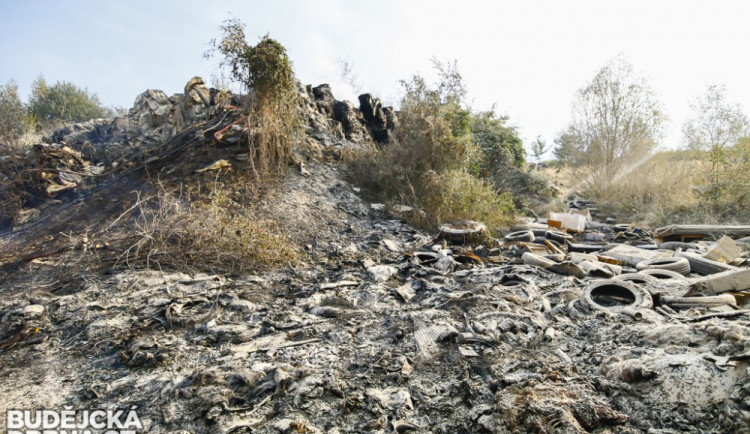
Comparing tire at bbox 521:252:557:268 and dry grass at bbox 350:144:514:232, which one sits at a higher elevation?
dry grass at bbox 350:144:514:232

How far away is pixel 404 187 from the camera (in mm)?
7629

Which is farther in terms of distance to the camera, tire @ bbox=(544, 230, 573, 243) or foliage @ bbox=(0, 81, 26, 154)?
foliage @ bbox=(0, 81, 26, 154)

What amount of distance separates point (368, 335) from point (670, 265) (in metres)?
3.89

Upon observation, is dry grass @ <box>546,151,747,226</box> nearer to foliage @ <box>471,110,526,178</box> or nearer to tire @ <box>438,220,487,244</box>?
foliage @ <box>471,110,526,178</box>

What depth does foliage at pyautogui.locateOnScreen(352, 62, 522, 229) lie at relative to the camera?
727 cm

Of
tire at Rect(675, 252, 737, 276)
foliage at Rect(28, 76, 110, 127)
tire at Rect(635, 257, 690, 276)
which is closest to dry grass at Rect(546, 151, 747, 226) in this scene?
tire at Rect(675, 252, 737, 276)

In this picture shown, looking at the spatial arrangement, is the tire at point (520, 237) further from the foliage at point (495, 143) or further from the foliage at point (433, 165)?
the foliage at point (495, 143)

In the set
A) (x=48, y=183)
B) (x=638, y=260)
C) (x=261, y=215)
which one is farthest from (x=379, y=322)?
(x=48, y=183)

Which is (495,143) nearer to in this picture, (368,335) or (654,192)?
(654,192)

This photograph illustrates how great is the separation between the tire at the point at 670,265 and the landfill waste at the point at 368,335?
1.4 inches

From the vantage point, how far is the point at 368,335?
2.96 meters

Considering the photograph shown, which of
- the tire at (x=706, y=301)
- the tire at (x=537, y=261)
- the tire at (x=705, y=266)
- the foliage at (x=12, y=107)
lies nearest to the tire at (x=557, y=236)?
the tire at (x=705, y=266)

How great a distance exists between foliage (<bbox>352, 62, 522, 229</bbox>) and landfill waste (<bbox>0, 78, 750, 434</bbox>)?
1.34 m

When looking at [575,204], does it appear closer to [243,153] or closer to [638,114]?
[638,114]
